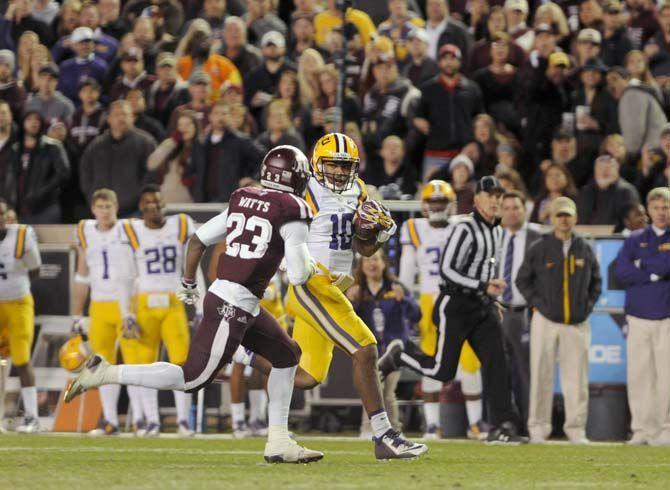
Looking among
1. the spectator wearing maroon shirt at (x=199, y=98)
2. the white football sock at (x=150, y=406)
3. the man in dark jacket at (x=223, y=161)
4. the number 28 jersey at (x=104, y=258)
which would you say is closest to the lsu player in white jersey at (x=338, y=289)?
the white football sock at (x=150, y=406)

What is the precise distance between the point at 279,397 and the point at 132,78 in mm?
8734

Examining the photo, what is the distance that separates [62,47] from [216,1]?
1.84 metres

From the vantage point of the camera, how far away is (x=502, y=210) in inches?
541

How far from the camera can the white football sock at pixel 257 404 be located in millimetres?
13789

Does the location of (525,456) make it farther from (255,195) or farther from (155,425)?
(155,425)

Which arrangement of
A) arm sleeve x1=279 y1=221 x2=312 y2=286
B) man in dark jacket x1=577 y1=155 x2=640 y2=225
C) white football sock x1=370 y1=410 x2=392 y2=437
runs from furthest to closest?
man in dark jacket x1=577 y1=155 x2=640 y2=225
white football sock x1=370 y1=410 x2=392 y2=437
arm sleeve x1=279 y1=221 x2=312 y2=286

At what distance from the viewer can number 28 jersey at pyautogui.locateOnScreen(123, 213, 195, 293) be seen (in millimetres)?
13758

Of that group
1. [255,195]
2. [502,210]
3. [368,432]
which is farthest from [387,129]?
[255,195]

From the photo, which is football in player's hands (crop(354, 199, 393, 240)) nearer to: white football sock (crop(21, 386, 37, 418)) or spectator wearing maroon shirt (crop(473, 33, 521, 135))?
white football sock (crop(21, 386, 37, 418))

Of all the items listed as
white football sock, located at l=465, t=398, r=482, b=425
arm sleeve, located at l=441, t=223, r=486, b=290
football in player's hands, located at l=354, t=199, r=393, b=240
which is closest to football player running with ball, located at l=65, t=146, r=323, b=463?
football in player's hands, located at l=354, t=199, r=393, b=240

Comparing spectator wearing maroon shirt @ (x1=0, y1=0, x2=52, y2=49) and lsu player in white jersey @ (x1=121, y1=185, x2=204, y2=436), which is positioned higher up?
spectator wearing maroon shirt @ (x1=0, y1=0, x2=52, y2=49)

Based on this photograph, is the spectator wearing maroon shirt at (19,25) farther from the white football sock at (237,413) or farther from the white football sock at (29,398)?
the white football sock at (237,413)

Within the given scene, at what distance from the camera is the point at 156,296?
45.0ft

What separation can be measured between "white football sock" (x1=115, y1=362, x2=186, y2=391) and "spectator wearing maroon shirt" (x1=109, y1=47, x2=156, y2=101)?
8461 millimetres
